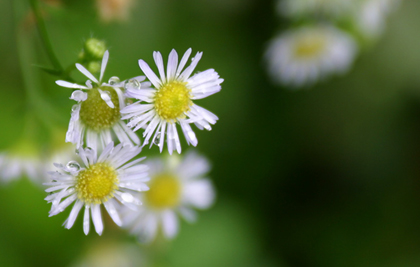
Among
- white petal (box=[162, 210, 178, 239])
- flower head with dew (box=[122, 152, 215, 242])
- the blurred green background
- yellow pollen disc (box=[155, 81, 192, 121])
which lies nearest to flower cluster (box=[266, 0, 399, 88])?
the blurred green background

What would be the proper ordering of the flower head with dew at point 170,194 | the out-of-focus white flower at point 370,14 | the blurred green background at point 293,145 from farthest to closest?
1. the blurred green background at point 293,145
2. the out-of-focus white flower at point 370,14
3. the flower head with dew at point 170,194

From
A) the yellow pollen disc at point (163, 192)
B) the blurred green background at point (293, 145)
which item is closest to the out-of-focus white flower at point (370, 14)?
the blurred green background at point (293, 145)

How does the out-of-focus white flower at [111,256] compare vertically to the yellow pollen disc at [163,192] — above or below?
below

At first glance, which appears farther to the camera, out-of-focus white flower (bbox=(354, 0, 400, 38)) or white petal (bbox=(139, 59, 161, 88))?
out-of-focus white flower (bbox=(354, 0, 400, 38))

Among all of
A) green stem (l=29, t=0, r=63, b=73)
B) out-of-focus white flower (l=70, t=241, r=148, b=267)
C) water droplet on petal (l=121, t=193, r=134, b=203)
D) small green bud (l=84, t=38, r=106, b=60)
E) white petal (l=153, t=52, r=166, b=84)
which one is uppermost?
green stem (l=29, t=0, r=63, b=73)

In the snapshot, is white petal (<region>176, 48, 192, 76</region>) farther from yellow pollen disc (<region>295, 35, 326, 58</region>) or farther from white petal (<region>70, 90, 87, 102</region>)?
yellow pollen disc (<region>295, 35, 326, 58</region>)

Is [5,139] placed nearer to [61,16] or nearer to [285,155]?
[61,16]

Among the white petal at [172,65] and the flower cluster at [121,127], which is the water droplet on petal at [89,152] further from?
the white petal at [172,65]
